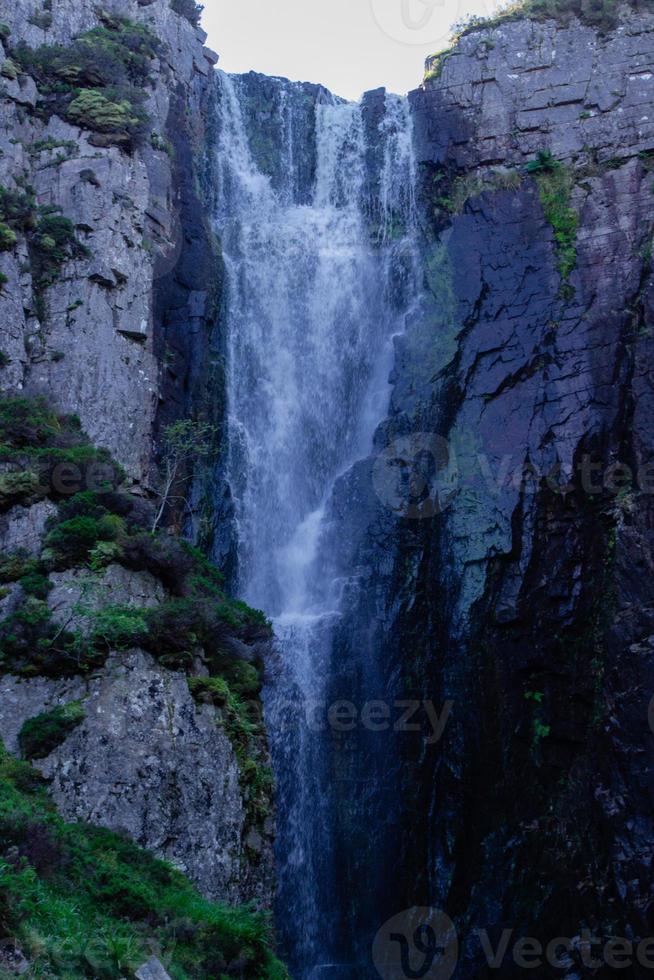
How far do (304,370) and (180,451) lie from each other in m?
5.65

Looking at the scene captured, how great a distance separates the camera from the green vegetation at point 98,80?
27.6 metres

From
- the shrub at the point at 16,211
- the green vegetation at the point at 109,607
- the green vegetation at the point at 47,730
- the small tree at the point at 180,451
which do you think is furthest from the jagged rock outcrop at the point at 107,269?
the green vegetation at the point at 47,730

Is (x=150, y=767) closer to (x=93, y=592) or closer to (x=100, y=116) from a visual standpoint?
(x=93, y=592)

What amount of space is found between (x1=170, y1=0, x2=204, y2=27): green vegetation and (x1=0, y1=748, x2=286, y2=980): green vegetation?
1078 inches

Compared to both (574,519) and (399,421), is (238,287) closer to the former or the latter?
(399,421)

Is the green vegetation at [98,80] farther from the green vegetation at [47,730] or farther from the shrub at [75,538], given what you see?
the green vegetation at [47,730]

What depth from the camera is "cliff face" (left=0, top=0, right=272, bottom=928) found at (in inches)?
591

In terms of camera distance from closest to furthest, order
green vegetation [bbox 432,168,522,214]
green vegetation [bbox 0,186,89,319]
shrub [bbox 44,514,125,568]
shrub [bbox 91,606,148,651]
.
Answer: shrub [bbox 91,606,148,651] → shrub [bbox 44,514,125,568] → green vegetation [bbox 0,186,89,319] → green vegetation [bbox 432,168,522,214]

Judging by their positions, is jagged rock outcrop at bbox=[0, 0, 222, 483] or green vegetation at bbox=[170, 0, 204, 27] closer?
jagged rock outcrop at bbox=[0, 0, 222, 483]

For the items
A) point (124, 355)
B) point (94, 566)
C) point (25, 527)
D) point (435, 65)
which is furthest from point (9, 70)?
point (94, 566)

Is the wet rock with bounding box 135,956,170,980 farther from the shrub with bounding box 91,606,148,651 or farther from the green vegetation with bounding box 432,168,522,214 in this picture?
the green vegetation with bounding box 432,168,522,214

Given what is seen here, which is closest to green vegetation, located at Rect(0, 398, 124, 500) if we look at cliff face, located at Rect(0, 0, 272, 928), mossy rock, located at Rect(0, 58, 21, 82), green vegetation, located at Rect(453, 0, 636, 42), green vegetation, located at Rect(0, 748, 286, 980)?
cliff face, located at Rect(0, 0, 272, 928)

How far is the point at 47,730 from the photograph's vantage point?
14.6 metres

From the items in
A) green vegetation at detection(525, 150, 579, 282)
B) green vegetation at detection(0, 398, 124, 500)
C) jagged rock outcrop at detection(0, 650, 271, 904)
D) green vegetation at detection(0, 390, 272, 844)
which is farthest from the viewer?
green vegetation at detection(525, 150, 579, 282)
